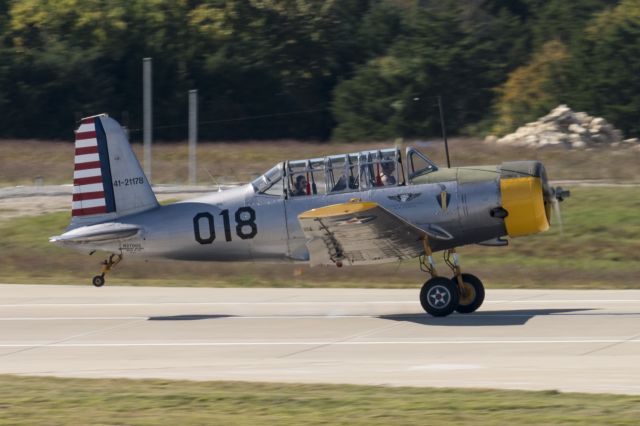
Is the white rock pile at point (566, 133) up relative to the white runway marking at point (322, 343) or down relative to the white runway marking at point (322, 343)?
up

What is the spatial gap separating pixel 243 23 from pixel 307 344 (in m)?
53.4

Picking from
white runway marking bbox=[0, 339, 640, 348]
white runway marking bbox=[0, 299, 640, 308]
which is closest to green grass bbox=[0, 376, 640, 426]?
white runway marking bbox=[0, 339, 640, 348]

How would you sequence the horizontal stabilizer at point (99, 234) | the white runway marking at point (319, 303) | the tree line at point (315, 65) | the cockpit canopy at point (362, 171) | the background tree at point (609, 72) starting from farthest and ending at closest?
the tree line at point (315, 65) → the background tree at point (609, 72) → the white runway marking at point (319, 303) → the horizontal stabilizer at point (99, 234) → the cockpit canopy at point (362, 171)

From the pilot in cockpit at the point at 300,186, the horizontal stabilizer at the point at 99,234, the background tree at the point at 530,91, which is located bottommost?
the horizontal stabilizer at the point at 99,234

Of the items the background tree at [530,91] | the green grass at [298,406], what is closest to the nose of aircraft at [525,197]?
the green grass at [298,406]

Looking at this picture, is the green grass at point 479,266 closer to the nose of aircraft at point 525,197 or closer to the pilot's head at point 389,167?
the pilot's head at point 389,167

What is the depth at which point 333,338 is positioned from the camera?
14797 mm

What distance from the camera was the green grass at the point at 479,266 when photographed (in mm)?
22281

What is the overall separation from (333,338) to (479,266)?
31.9 ft

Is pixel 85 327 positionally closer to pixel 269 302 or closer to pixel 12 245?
pixel 269 302

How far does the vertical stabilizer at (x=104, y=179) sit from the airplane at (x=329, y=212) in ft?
0.05

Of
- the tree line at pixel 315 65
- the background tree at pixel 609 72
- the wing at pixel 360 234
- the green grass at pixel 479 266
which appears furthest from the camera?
the tree line at pixel 315 65

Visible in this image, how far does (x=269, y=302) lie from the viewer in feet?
62.2

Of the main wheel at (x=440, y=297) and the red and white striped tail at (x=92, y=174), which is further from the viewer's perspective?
the red and white striped tail at (x=92, y=174)
